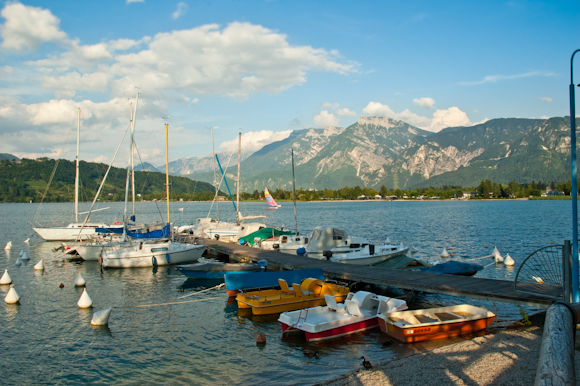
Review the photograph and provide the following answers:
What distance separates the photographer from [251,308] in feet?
64.8

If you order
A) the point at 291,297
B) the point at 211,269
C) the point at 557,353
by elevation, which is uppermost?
the point at 557,353

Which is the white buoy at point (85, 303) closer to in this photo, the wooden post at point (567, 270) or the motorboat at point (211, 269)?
the motorboat at point (211, 269)

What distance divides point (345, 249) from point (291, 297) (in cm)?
1070

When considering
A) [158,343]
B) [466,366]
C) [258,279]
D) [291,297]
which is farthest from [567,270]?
[158,343]

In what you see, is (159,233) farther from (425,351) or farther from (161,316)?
(425,351)

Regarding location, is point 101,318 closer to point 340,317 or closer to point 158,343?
point 158,343

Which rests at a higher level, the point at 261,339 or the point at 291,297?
the point at 291,297

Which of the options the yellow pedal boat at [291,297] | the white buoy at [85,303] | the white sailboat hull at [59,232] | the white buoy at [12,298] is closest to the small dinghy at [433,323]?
the yellow pedal boat at [291,297]

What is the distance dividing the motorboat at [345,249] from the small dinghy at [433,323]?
33.5ft

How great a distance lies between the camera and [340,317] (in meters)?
15.8

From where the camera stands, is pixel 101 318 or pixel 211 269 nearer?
pixel 101 318

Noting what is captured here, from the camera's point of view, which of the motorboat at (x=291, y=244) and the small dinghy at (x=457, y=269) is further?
the motorboat at (x=291, y=244)

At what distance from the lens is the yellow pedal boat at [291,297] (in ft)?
61.5

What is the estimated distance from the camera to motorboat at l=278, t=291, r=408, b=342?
15.0 m
